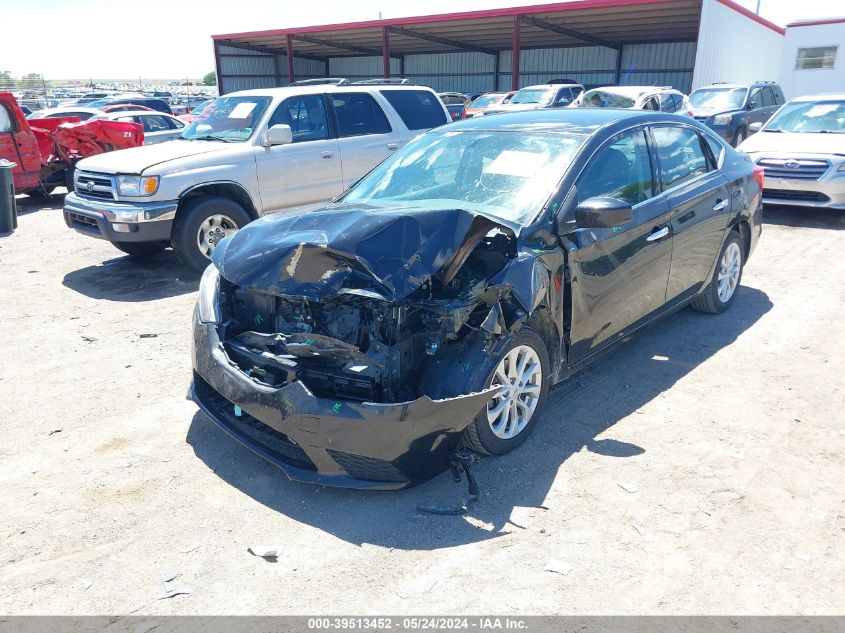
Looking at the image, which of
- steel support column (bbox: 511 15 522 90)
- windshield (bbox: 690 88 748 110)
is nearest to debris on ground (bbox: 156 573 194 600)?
windshield (bbox: 690 88 748 110)

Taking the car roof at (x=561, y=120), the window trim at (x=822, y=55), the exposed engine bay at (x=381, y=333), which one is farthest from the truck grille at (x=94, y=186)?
the window trim at (x=822, y=55)

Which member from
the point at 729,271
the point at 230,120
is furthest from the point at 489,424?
the point at 230,120

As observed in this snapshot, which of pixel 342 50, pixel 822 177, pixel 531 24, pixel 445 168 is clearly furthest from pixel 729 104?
pixel 342 50

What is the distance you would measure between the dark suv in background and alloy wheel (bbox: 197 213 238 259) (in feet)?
37.5

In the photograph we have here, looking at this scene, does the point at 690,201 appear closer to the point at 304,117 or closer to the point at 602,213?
the point at 602,213

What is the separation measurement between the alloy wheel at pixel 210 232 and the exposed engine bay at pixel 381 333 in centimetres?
408

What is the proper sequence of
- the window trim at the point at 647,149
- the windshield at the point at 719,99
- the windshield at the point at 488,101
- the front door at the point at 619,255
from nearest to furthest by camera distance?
the front door at the point at 619,255 → the window trim at the point at 647,149 → the windshield at the point at 719,99 → the windshield at the point at 488,101

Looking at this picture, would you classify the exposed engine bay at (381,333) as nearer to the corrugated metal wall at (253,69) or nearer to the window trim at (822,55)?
the window trim at (822,55)

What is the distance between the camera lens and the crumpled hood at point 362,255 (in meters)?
3.34

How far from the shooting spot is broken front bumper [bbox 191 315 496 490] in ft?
10.2

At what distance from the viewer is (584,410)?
14.2ft

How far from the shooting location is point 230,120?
317 inches

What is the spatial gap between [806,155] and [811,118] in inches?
68.7

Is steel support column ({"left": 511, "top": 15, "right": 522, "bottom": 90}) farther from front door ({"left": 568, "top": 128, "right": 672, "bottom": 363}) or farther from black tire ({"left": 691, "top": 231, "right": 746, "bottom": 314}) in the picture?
front door ({"left": 568, "top": 128, "right": 672, "bottom": 363})
